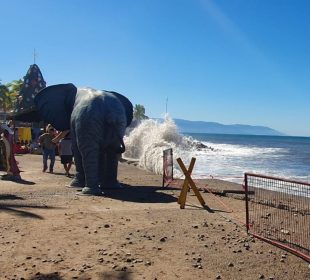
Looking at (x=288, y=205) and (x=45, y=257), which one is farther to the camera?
(x=288, y=205)

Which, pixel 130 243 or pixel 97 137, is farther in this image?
pixel 97 137

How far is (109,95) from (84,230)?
5.62 metres

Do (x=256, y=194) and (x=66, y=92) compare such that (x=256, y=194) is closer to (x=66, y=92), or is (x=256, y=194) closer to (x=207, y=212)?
(x=207, y=212)

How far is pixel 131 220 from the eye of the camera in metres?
8.35

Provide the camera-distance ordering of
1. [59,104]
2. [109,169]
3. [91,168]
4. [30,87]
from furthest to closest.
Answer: [30,87]
[59,104]
[109,169]
[91,168]

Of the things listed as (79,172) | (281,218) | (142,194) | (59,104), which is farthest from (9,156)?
(281,218)

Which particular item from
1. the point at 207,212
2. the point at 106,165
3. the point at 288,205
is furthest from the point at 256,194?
the point at 106,165

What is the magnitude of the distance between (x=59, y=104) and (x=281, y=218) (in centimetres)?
778

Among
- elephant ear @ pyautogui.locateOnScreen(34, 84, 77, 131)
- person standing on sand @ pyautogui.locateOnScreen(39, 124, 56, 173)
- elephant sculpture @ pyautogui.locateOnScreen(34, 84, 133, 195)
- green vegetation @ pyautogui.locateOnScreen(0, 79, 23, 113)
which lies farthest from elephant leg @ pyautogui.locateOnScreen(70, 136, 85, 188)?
green vegetation @ pyautogui.locateOnScreen(0, 79, 23, 113)

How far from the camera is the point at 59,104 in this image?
14.0 meters

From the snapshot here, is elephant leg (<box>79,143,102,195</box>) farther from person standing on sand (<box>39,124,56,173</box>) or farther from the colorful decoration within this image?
the colorful decoration

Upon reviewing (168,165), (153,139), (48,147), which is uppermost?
(153,139)

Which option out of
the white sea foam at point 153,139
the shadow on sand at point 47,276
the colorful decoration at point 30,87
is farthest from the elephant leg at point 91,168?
the colorful decoration at point 30,87

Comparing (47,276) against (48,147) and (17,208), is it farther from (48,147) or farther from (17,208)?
(48,147)
